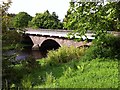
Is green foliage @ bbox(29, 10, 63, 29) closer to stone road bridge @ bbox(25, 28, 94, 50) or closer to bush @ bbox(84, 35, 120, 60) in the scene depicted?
stone road bridge @ bbox(25, 28, 94, 50)

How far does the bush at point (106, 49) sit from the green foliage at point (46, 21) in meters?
41.5

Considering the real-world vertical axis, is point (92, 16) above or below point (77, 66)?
above

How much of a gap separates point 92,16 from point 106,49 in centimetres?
391

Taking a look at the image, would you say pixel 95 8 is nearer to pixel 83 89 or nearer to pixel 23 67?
pixel 83 89

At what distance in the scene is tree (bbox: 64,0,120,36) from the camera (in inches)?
532

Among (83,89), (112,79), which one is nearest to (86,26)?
(112,79)

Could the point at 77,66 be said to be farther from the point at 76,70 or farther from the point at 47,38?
the point at 47,38

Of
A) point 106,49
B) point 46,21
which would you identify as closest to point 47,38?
point 46,21

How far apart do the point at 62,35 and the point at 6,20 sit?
73.3 feet

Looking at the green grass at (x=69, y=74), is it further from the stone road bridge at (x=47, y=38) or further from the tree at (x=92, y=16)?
the stone road bridge at (x=47, y=38)

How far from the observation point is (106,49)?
Answer: 1742cm

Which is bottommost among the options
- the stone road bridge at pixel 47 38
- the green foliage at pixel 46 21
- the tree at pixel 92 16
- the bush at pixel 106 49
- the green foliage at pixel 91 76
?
the green foliage at pixel 91 76

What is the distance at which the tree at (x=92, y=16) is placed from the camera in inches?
532

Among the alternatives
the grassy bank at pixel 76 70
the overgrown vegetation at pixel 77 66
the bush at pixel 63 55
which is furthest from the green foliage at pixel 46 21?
the overgrown vegetation at pixel 77 66
